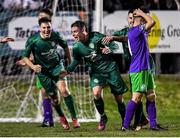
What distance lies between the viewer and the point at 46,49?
12.2m

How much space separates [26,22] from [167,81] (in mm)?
4088

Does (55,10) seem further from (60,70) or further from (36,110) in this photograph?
(60,70)

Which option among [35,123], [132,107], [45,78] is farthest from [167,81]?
[132,107]

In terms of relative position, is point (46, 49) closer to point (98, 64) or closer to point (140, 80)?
point (98, 64)

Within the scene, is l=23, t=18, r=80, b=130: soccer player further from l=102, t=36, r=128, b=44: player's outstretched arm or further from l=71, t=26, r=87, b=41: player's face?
l=102, t=36, r=128, b=44: player's outstretched arm

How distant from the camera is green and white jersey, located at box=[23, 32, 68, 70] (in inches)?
477

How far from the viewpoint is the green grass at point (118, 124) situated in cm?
1032

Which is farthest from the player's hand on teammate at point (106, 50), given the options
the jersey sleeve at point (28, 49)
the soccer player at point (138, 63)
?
the jersey sleeve at point (28, 49)

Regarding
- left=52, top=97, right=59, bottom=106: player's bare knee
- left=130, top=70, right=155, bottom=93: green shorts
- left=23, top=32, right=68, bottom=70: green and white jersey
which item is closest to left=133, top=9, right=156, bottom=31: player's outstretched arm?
left=130, top=70, right=155, bottom=93: green shorts

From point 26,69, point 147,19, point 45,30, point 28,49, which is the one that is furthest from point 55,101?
point 26,69

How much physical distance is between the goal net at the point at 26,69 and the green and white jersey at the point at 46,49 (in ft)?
8.99

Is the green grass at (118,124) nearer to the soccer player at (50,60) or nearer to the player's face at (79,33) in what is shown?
the soccer player at (50,60)

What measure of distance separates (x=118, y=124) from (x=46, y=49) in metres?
1.93

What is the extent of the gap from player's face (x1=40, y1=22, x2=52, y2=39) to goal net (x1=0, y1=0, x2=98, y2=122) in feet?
10.0
